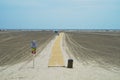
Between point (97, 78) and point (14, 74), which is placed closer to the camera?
point (97, 78)

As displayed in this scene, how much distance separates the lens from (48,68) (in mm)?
14594

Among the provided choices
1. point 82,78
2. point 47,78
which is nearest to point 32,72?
point 47,78

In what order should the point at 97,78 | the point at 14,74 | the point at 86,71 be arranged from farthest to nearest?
the point at 86,71
the point at 14,74
the point at 97,78

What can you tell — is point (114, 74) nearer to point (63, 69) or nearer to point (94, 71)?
point (94, 71)

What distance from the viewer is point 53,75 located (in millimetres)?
12500

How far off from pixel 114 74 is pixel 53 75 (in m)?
3.27

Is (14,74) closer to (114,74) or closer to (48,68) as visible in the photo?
(48,68)

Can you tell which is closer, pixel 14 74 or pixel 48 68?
pixel 14 74

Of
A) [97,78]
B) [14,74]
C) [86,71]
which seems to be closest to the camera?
[97,78]

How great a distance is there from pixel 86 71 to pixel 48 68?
2.33 metres

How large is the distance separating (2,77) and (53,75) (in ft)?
8.36

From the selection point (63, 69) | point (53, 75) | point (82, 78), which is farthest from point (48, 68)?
point (82, 78)

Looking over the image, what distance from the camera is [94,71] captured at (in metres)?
13.8

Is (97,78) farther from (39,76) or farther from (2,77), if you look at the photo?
(2,77)
